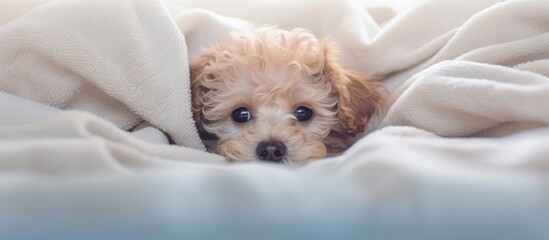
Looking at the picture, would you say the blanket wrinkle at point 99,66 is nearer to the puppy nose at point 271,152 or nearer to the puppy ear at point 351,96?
the puppy nose at point 271,152

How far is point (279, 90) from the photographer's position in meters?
1.49

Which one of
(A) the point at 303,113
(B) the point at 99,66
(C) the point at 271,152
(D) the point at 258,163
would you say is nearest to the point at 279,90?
(A) the point at 303,113

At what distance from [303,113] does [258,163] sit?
0.62m

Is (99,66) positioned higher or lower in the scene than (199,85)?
higher

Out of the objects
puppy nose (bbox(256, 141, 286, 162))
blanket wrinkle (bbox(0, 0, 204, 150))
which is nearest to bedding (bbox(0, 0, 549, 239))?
blanket wrinkle (bbox(0, 0, 204, 150))

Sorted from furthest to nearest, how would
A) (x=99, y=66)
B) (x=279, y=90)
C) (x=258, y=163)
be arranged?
(x=279, y=90) → (x=99, y=66) → (x=258, y=163)

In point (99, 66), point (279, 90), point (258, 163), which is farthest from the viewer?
point (279, 90)

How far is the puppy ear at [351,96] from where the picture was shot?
1495mm

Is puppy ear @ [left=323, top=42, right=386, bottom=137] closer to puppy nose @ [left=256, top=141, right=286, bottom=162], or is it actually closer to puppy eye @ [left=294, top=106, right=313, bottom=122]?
puppy eye @ [left=294, top=106, right=313, bottom=122]

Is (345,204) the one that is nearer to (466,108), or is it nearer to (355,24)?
(466,108)

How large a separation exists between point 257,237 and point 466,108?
23.2 inches

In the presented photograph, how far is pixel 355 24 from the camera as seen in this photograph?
1.70 metres

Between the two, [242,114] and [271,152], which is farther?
[242,114]

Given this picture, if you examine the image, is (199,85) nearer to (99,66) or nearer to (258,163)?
(99,66)
